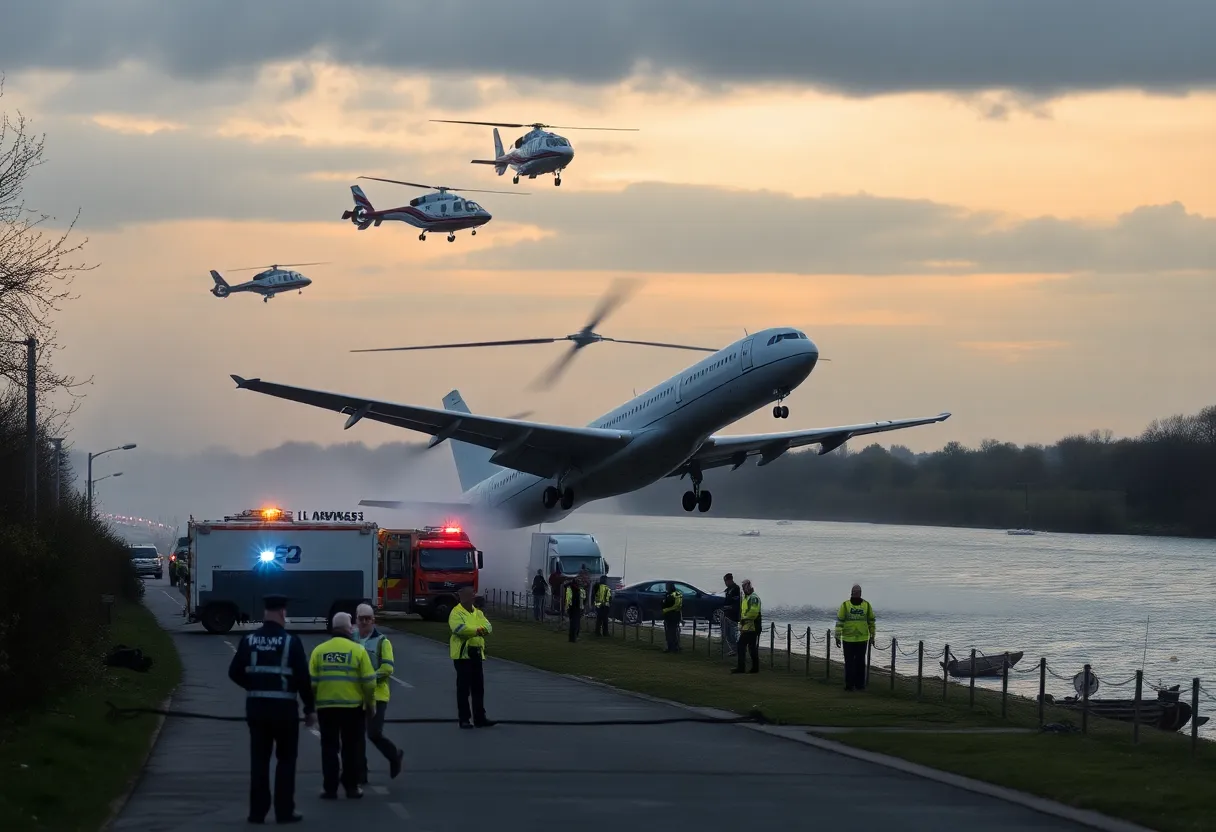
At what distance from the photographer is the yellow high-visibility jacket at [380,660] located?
15.2m

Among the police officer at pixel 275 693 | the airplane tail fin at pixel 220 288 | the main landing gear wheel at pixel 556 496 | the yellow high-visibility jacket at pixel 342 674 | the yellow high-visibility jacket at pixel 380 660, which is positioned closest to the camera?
the police officer at pixel 275 693

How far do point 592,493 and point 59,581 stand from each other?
29.0m

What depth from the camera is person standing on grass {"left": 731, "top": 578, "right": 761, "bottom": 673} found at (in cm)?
2962

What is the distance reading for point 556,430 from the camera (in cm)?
4412

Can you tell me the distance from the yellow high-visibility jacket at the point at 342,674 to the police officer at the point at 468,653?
5054mm

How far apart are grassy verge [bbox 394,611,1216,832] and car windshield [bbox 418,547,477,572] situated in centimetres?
970

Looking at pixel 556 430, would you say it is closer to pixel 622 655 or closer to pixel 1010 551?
pixel 622 655

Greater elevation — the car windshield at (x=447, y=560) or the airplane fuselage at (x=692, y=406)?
the airplane fuselage at (x=692, y=406)

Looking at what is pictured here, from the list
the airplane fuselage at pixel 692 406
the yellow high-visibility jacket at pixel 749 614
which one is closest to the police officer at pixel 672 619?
the yellow high-visibility jacket at pixel 749 614

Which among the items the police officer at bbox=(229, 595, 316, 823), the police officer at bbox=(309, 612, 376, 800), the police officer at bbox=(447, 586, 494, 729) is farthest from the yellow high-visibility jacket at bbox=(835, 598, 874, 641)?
the police officer at bbox=(229, 595, 316, 823)

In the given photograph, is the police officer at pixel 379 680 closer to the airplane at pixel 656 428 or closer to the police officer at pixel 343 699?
the police officer at pixel 343 699

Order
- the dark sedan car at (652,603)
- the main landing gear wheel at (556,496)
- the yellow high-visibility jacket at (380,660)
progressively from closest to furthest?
the yellow high-visibility jacket at (380,660) → the main landing gear wheel at (556,496) → the dark sedan car at (652,603)

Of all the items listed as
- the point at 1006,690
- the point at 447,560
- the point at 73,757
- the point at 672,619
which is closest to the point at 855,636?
the point at 1006,690

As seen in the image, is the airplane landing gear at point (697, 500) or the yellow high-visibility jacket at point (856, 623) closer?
the yellow high-visibility jacket at point (856, 623)
